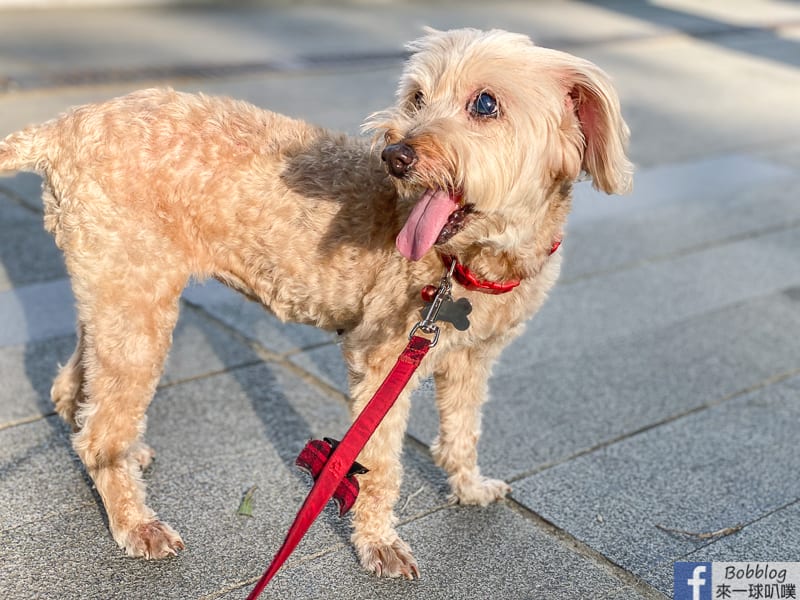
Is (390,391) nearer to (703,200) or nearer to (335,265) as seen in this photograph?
(335,265)

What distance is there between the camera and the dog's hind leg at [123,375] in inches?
137

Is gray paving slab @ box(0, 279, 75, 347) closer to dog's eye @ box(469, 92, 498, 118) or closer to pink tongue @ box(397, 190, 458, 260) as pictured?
pink tongue @ box(397, 190, 458, 260)

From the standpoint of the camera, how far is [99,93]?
9.22m

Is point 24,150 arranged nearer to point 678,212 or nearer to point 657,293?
point 657,293

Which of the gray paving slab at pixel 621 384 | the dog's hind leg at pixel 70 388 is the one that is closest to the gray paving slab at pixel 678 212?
the gray paving slab at pixel 621 384

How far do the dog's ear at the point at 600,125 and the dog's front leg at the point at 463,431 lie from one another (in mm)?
956

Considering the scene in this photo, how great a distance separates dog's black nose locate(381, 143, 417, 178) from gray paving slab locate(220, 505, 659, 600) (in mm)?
1493

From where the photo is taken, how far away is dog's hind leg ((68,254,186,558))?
137 inches

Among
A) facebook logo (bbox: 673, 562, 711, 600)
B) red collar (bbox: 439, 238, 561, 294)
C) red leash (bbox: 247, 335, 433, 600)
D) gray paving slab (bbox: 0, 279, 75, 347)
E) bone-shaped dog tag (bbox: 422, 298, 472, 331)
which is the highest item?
red collar (bbox: 439, 238, 561, 294)

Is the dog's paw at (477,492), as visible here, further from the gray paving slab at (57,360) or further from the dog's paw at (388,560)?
the gray paving slab at (57,360)

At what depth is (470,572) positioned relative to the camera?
3506 millimetres

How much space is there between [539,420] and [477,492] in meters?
0.82

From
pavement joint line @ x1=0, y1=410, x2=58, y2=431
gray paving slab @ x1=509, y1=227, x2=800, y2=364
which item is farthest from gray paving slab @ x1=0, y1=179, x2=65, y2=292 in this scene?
gray paving slab @ x1=509, y1=227, x2=800, y2=364

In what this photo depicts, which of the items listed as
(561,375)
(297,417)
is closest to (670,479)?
(561,375)
